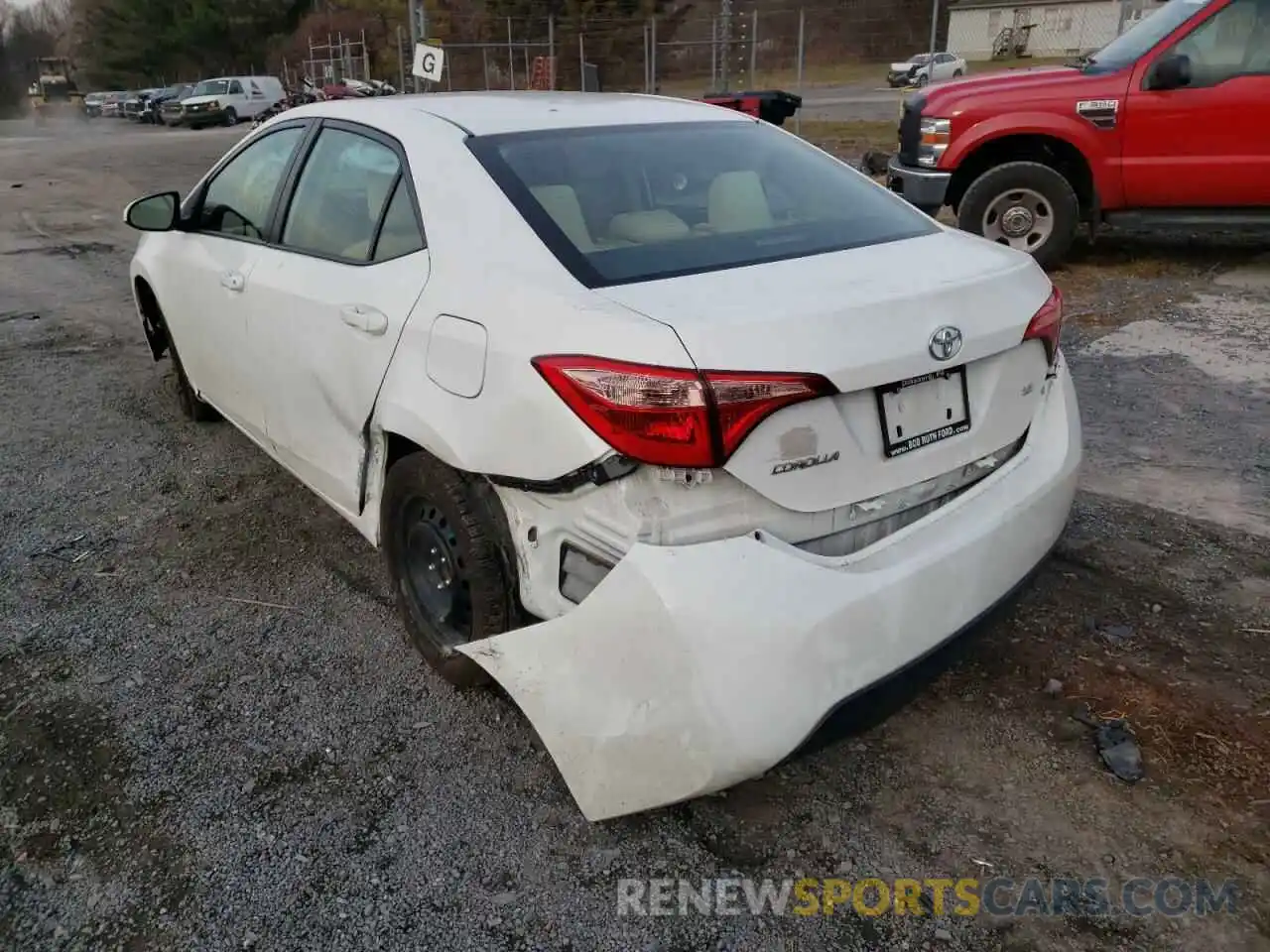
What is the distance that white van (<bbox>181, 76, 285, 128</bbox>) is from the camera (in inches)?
1337

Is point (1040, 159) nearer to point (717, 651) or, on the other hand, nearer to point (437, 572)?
point (437, 572)

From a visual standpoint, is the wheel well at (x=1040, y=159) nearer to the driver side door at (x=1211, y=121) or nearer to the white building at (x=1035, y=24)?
the driver side door at (x=1211, y=121)

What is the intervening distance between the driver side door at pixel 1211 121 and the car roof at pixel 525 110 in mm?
4923

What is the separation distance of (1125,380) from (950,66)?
30.0m

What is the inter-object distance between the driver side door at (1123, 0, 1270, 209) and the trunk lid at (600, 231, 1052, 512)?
5.52 m

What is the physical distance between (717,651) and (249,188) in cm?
299

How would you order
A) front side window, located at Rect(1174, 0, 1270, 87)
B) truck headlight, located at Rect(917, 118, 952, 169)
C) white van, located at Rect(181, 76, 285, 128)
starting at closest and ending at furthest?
front side window, located at Rect(1174, 0, 1270, 87)
truck headlight, located at Rect(917, 118, 952, 169)
white van, located at Rect(181, 76, 285, 128)

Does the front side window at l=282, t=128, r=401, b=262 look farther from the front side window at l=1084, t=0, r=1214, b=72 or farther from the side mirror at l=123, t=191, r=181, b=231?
the front side window at l=1084, t=0, r=1214, b=72

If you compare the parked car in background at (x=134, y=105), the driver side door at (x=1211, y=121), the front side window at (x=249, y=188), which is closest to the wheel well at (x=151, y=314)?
the front side window at (x=249, y=188)

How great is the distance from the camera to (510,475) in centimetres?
233

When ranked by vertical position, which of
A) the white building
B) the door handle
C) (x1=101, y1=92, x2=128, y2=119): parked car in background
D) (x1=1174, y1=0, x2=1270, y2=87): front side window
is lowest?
the door handle

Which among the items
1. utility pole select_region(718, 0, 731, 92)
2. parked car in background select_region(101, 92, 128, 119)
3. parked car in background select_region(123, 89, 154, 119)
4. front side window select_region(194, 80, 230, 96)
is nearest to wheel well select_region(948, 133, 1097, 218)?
utility pole select_region(718, 0, 731, 92)

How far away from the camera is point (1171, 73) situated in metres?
6.83

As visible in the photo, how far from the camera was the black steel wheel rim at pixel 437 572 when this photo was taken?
274cm
